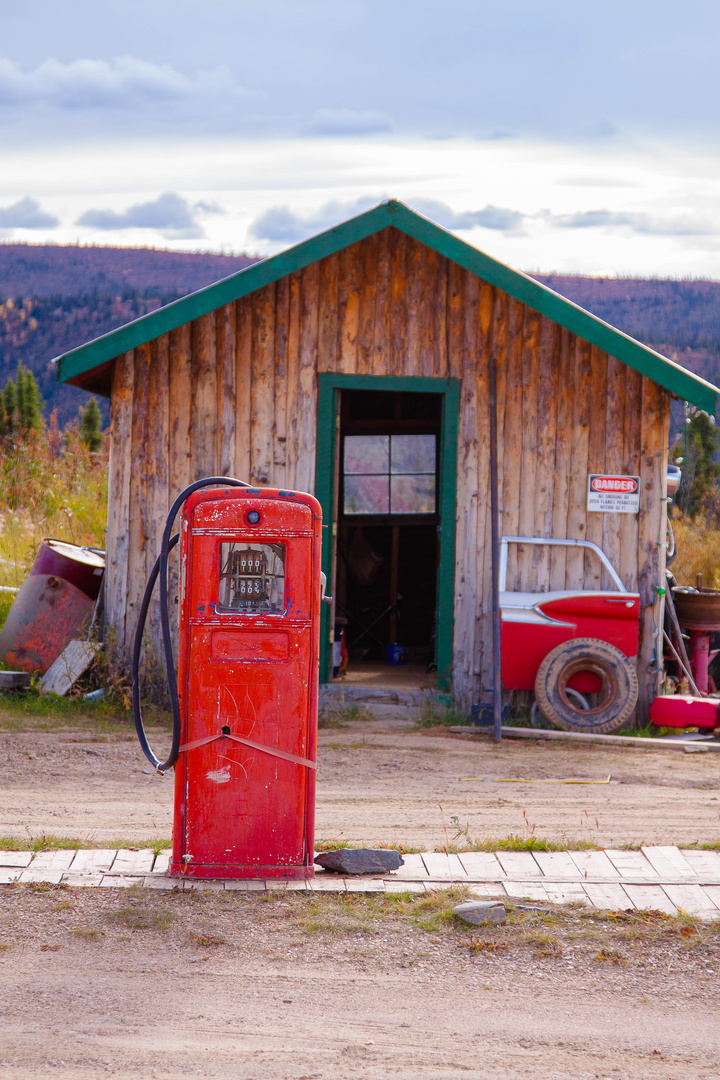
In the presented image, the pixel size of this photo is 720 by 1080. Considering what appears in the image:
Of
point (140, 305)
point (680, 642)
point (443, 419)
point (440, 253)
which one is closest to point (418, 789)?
point (443, 419)

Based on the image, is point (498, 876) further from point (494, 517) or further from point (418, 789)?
point (494, 517)

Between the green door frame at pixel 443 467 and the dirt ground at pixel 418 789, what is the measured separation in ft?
3.03

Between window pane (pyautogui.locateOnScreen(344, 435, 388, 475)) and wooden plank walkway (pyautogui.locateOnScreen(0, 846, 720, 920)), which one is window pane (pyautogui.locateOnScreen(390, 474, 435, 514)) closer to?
window pane (pyautogui.locateOnScreen(344, 435, 388, 475))

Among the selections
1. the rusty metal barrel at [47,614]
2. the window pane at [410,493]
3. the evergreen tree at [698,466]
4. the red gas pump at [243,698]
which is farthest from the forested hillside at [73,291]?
the red gas pump at [243,698]

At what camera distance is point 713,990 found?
166 inches

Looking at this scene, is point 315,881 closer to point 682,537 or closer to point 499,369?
point 499,369

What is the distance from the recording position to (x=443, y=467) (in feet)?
32.1

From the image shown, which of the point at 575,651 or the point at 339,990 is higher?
the point at 575,651

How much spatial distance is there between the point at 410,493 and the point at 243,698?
7992 millimetres

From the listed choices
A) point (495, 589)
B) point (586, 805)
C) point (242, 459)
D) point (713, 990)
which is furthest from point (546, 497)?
point (713, 990)

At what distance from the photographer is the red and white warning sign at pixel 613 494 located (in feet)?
32.1

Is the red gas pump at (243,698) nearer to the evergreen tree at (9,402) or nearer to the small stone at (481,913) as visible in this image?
the small stone at (481,913)

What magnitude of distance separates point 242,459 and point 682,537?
9.24 meters

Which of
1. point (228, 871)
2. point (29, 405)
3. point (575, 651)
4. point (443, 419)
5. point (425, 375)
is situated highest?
point (29, 405)
